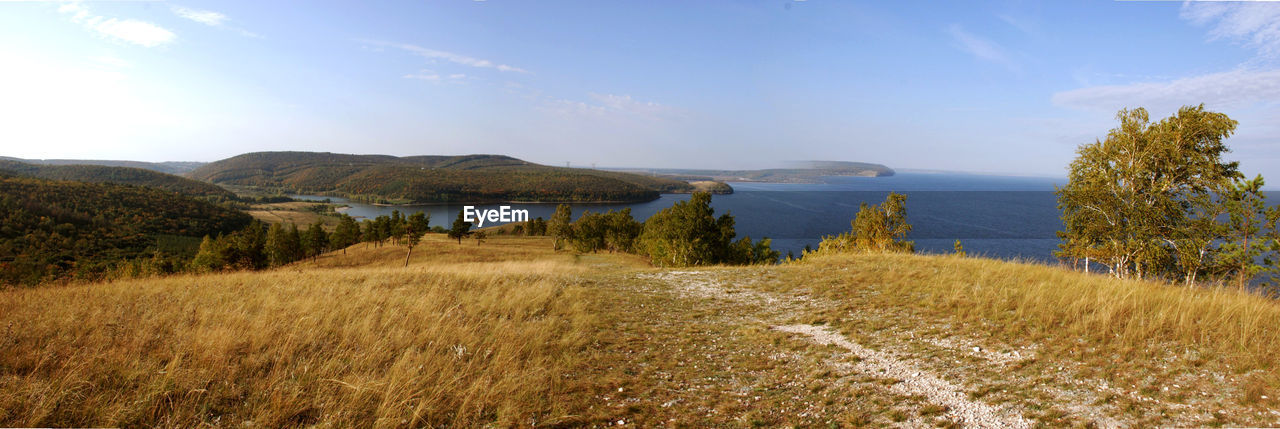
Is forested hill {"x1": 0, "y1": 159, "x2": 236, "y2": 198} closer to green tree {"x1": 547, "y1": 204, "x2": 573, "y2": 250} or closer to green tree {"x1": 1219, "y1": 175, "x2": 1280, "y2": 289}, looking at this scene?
green tree {"x1": 547, "y1": 204, "x2": 573, "y2": 250}

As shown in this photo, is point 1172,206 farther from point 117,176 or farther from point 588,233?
point 117,176

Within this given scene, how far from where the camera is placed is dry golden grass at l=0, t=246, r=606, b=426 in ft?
12.8

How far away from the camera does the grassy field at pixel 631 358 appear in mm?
4102

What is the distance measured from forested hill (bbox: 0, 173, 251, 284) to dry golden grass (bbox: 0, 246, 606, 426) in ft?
230

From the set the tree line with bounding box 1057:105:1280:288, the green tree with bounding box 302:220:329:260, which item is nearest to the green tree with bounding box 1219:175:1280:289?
the tree line with bounding box 1057:105:1280:288

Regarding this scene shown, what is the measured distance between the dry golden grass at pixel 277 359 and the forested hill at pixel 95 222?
70083 mm

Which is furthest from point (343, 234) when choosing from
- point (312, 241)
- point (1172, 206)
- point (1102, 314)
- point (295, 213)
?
point (295, 213)

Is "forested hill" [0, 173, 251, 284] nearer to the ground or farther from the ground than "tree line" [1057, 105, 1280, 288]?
nearer to the ground

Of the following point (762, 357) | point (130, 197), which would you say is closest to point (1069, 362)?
point (762, 357)

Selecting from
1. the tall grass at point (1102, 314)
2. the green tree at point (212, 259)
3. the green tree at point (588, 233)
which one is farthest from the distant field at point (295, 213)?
the tall grass at point (1102, 314)

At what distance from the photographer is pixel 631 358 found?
20.9 feet

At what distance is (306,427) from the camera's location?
373 cm

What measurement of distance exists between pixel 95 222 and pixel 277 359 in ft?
439

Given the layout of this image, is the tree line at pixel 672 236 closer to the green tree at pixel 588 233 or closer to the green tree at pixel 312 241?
the green tree at pixel 588 233
